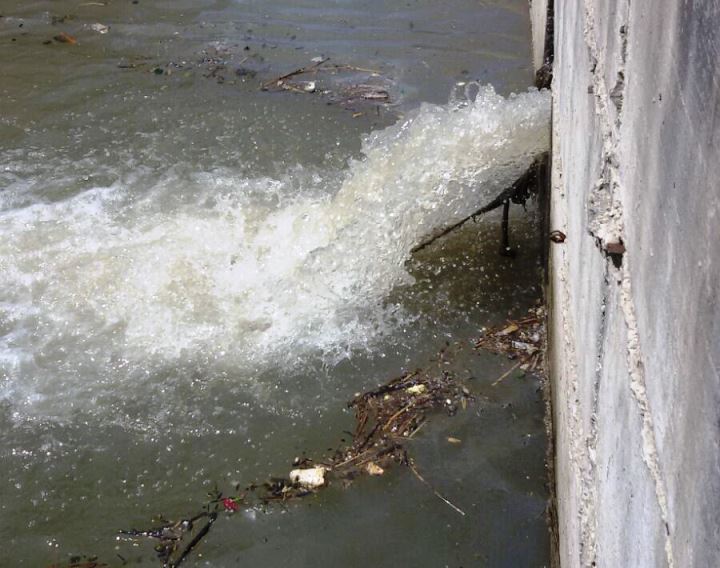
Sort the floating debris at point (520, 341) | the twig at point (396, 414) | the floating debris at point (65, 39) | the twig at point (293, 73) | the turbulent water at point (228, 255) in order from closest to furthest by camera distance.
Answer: the twig at point (396, 414), the floating debris at point (520, 341), the turbulent water at point (228, 255), the twig at point (293, 73), the floating debris at point (65, 39)

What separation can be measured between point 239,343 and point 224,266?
692 millimetres

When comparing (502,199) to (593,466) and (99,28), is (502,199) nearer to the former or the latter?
(593,466)

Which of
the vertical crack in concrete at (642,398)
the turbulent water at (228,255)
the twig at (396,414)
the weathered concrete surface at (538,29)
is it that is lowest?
the twig at (396,414)

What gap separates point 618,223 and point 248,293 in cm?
301

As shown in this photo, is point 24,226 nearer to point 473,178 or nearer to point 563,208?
point 473,178

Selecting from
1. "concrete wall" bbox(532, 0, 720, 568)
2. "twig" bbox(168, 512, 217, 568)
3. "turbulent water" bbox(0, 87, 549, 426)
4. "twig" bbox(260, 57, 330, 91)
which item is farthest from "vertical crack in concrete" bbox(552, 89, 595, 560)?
"twig" bbox(260, 57, 330, 91)

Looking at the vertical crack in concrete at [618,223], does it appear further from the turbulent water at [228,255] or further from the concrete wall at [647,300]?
the turbulent water at [228,255]

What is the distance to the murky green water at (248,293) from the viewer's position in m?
3.47

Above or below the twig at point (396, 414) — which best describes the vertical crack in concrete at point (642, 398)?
above

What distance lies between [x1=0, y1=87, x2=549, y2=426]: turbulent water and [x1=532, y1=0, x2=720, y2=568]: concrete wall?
6.49 ft

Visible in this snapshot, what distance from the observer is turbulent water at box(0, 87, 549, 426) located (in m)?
4.30

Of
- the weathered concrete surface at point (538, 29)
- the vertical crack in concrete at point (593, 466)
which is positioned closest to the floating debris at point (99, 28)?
the weathered concrete surface at point (538, 29)

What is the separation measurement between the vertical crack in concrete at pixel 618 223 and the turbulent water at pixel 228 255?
2199 mm

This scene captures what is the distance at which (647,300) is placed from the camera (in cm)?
156
